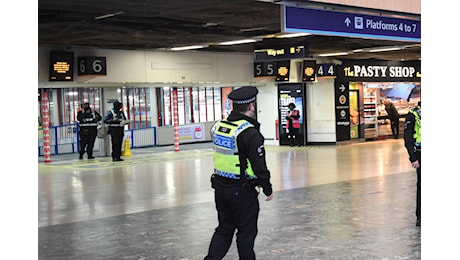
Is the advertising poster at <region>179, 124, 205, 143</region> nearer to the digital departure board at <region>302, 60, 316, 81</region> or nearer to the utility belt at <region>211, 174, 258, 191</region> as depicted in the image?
the digital departure board at <region>302, 60, 316, 81</region>

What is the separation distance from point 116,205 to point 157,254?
407 centimetres

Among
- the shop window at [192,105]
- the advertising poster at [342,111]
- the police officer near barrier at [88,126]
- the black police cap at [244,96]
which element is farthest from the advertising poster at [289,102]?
the black police cap at [244,96]

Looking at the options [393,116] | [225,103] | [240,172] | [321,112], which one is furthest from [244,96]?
[225,103]

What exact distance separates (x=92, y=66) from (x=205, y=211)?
30.3 feet

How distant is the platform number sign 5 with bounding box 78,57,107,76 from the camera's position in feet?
60.3

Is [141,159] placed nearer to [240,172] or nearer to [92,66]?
[92,66]

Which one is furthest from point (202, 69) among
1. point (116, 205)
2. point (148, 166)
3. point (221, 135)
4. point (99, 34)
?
point (221, 135)

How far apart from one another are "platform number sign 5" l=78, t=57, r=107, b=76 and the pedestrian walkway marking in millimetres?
2584

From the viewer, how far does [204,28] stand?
1453 centimetres

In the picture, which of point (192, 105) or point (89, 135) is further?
point (192, 105)

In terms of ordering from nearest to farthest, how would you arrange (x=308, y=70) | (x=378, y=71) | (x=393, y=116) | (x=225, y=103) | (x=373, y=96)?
(x=308, y=70)
(x=378, y=71)
(x=373, y=96)
(x=393, y=116)
(x=225, y=103)

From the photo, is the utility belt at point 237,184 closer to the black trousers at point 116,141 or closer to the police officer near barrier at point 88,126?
the black trousers at point 116,141

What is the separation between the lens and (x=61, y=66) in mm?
17969
